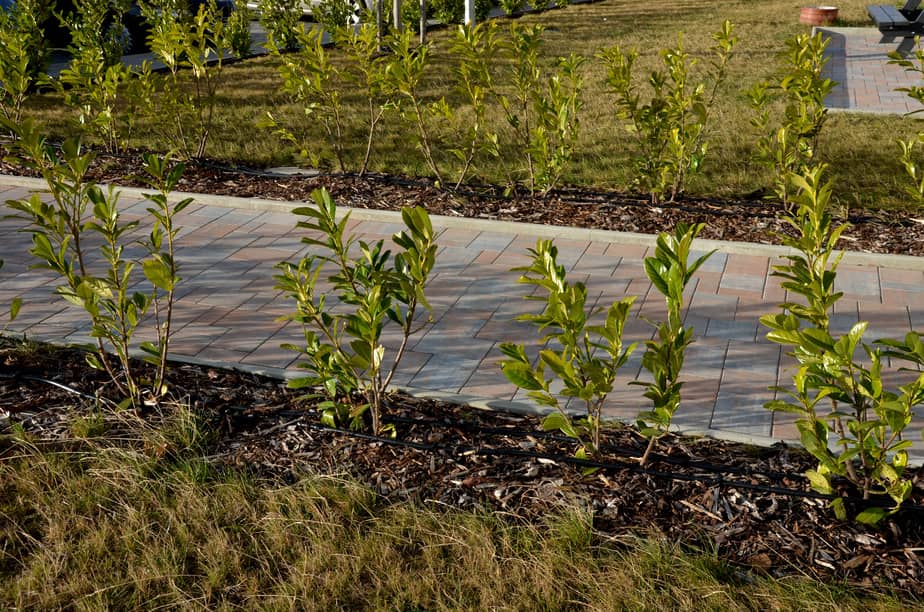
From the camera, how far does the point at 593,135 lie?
29.2 ft

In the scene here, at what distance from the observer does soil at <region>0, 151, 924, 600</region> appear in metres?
3.03

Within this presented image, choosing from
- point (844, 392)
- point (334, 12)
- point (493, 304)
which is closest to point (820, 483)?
point (844, 392)

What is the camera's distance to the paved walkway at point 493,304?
4246mm

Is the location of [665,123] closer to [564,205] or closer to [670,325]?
[564,205]

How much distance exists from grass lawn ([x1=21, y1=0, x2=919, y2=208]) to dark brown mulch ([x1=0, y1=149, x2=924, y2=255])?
358mm

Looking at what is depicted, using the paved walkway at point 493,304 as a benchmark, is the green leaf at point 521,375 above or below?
above

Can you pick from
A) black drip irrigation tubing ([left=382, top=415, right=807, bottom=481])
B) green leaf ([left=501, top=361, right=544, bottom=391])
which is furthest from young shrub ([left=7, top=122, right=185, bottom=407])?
green leaf ([left=501, top=361, right=544, bottom=391])

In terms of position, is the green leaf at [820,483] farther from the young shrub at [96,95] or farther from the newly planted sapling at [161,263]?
the young shrub at [96,95]

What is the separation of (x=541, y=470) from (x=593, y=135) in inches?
235

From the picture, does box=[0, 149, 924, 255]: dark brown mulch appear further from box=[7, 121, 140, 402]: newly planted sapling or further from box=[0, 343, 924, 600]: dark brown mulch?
box=[0, 343, 924, 600]: dark brown mulch

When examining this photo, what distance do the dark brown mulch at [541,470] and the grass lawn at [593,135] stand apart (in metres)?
3.69

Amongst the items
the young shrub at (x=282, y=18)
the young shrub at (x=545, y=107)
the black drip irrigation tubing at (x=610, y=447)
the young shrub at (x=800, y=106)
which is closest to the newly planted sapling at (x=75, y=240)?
the black drip irrigation tubing at (x=610, y=447)

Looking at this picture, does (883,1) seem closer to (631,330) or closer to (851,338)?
(631,330)

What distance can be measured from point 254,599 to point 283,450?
0.86 metres
